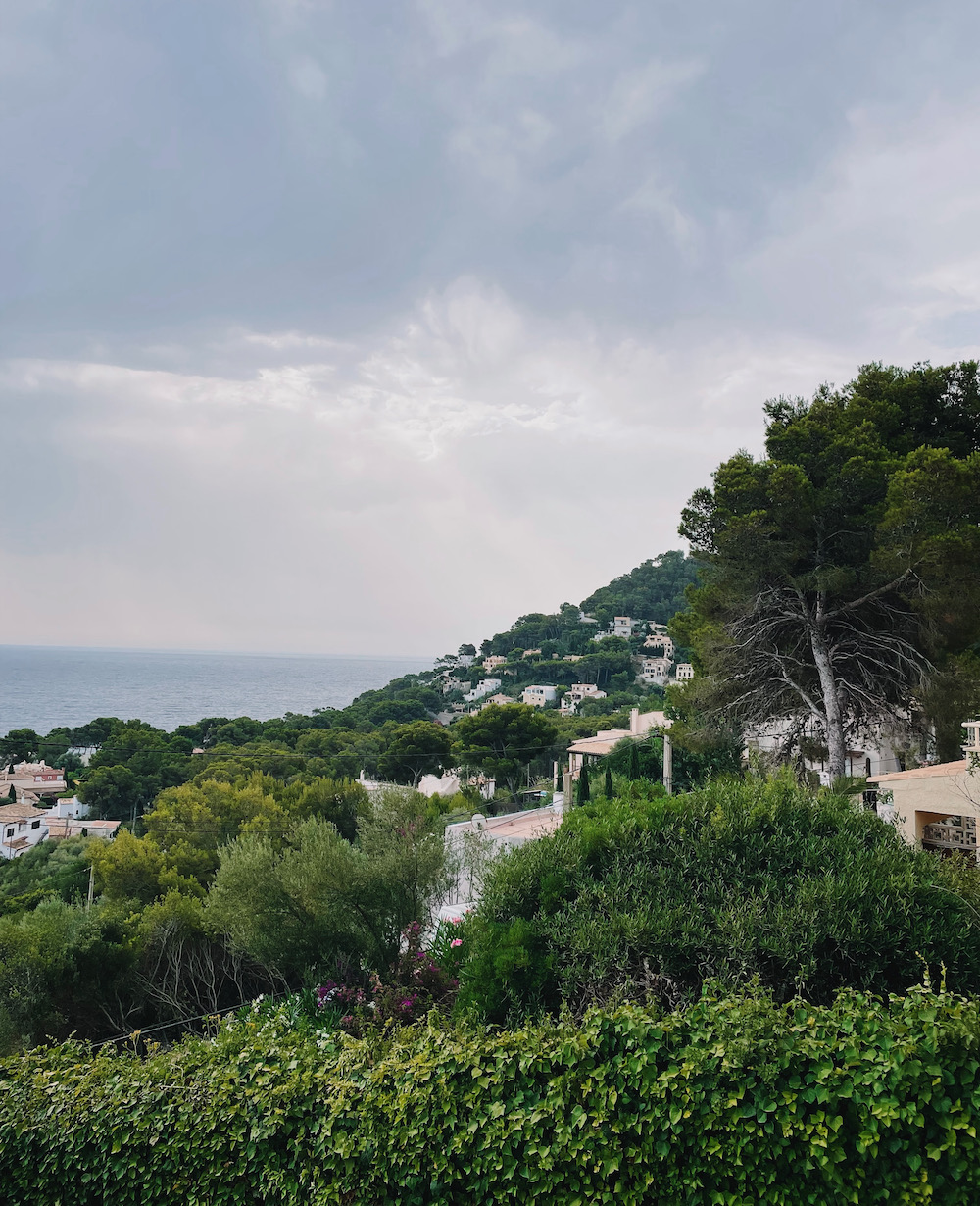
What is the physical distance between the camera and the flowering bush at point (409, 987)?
21.4 feet

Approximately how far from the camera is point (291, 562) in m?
51.5

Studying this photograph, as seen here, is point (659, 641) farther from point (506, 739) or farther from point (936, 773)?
point (936, 773)

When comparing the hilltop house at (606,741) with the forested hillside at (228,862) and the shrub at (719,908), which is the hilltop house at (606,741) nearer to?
the forested hillside at (228,862)

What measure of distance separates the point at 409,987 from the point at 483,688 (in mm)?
64385

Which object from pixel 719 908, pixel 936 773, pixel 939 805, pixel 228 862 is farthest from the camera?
pixel 228 862

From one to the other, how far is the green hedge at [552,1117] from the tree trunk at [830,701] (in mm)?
8842

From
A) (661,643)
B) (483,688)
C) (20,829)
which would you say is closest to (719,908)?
(20,829)

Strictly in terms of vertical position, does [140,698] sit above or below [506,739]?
below

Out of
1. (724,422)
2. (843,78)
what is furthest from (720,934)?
(724,422)

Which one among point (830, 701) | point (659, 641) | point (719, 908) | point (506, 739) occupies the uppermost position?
point (659, 641)

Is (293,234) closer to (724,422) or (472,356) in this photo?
(472,356)

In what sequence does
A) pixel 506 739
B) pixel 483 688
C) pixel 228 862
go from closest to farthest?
pixel 228 862 < pixel 506 739 < pixel 483 688

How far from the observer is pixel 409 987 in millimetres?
7066

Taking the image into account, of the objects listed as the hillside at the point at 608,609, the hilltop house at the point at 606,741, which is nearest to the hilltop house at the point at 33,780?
the hilltop house at the point at 606,741
